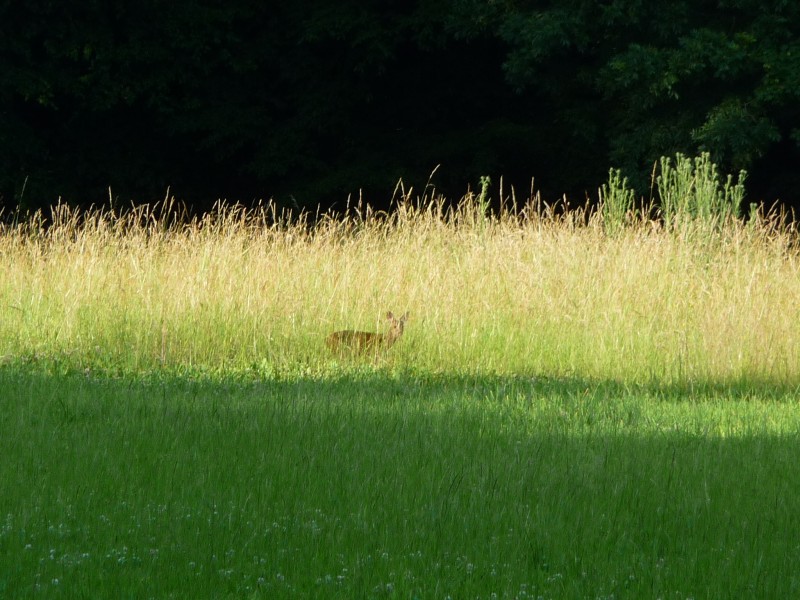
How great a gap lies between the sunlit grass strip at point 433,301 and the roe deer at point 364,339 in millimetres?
116

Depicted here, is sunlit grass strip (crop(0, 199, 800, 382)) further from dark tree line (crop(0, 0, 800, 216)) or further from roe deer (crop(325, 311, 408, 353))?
dark tree line (crop(0, 0, 800, 216))

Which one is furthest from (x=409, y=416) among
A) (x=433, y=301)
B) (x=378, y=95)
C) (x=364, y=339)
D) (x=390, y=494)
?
(x=378, y=95)

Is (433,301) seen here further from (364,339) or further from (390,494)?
(390,494)

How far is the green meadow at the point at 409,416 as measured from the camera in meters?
4.12

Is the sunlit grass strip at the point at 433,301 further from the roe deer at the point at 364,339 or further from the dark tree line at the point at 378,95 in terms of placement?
the dark tree line at the point at 378,95

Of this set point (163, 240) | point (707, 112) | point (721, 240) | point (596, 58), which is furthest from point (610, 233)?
point (596, 58)

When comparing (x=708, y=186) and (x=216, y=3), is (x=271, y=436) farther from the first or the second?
(x=216, y=3)

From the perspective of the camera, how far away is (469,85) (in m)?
25.0

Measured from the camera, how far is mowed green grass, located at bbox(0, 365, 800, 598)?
396 centimetres

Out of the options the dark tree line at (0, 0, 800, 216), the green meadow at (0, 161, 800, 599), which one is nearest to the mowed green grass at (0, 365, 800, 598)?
the green meadow at (0, 161, 800, 599)

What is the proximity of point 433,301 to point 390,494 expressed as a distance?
5.48 metres

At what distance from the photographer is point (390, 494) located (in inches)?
197

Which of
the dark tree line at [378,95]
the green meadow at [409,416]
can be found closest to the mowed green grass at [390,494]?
the green meadow at [409,416]

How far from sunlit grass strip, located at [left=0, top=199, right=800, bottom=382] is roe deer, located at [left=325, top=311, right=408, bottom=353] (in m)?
0.12
